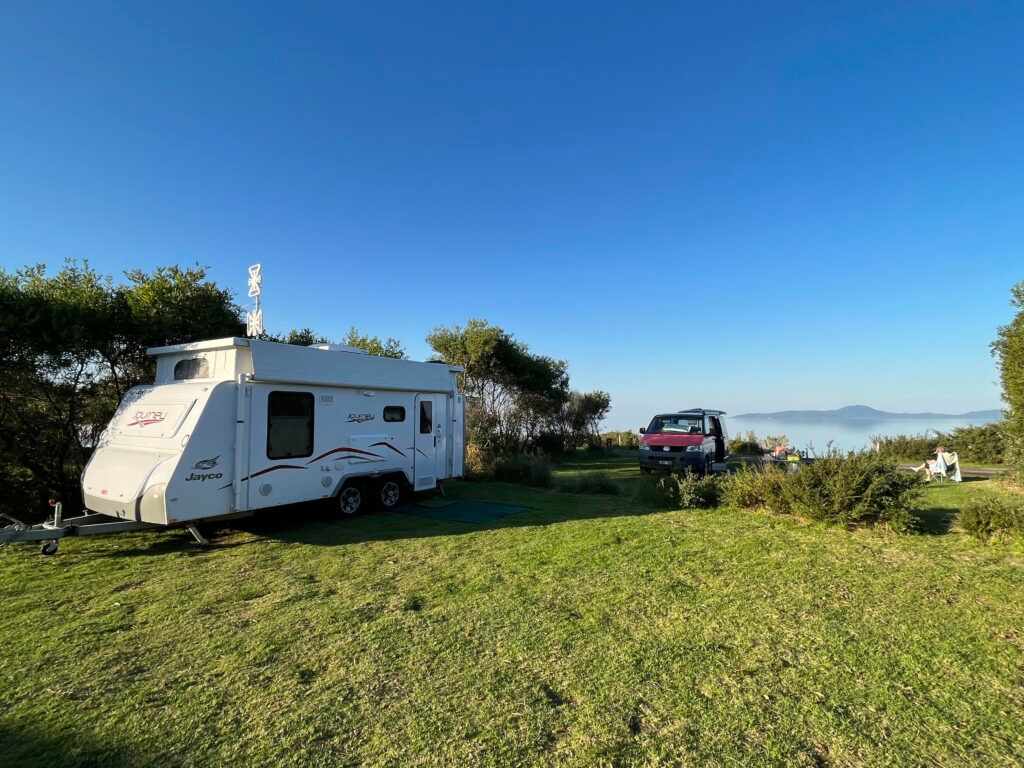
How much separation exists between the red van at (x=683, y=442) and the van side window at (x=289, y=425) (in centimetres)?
938

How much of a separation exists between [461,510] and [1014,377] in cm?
1161

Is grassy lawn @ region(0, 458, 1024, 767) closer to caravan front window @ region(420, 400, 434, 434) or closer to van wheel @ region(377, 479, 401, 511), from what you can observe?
van wheel @ region(377, 479, 401, 511)

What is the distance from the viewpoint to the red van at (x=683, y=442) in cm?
1401

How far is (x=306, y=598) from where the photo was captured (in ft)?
15.9

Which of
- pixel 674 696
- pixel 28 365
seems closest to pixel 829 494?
pixel 674 696

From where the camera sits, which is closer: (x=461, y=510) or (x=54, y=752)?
(x=54, y=752)

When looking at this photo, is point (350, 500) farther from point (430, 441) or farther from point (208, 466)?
point (208, 466)

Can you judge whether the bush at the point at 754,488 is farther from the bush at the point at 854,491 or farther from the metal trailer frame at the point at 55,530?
the metal trailer frame at the point at 55,530

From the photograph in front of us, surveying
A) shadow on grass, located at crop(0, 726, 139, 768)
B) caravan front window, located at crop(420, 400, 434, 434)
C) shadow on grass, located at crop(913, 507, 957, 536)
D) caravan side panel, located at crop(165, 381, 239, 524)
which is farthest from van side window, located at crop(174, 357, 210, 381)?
shadow on grass, located at crop(913, 507, 957, 536)

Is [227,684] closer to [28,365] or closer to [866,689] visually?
[866,689]

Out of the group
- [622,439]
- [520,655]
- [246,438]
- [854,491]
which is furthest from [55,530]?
[622,439]

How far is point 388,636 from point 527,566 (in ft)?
7.10

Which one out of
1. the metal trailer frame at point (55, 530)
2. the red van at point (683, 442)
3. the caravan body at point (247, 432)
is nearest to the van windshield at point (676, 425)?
the red van at point (683, 442)

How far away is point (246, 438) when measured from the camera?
6.91m
